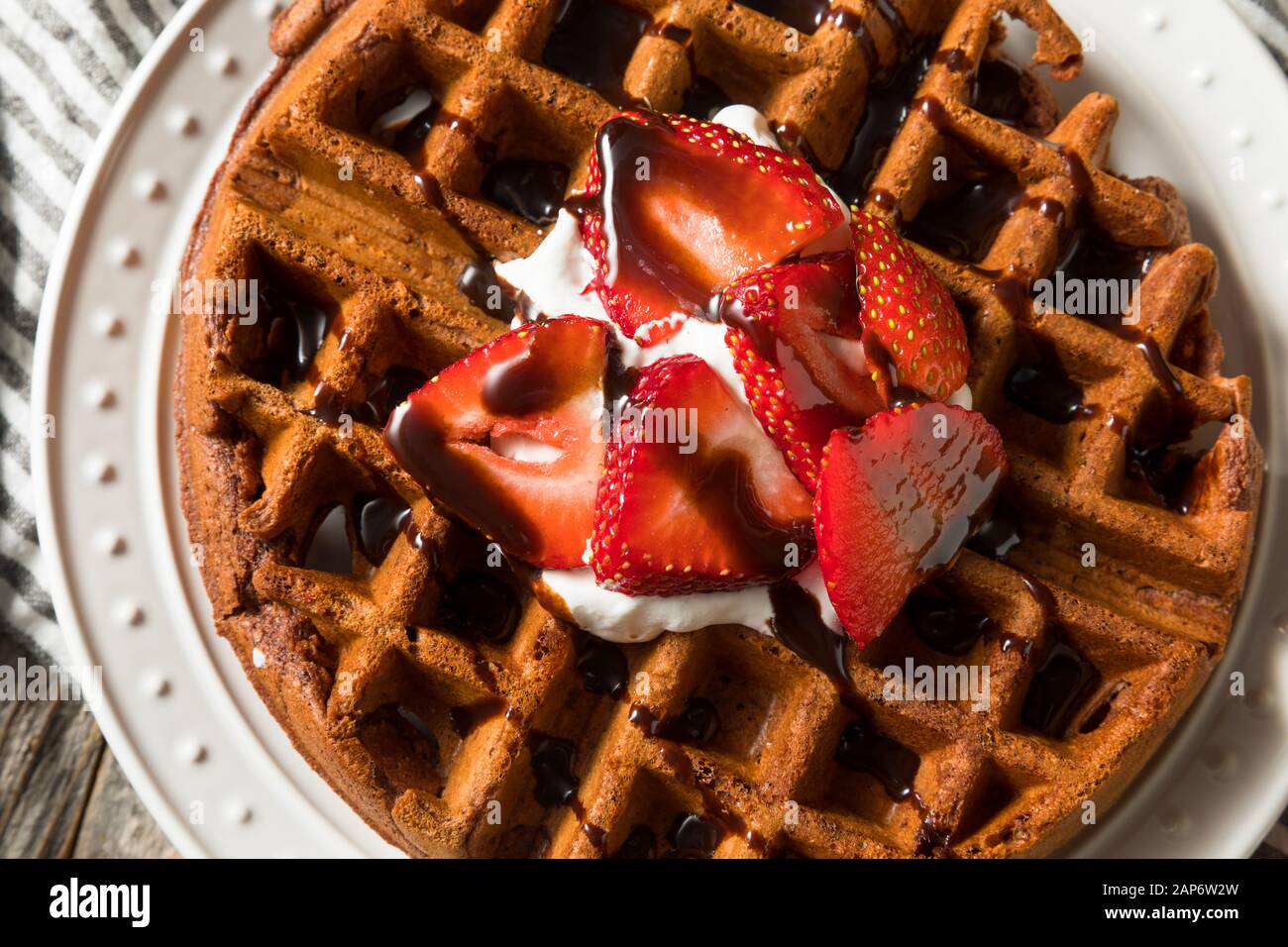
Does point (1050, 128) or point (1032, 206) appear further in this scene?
point (1050, 128)

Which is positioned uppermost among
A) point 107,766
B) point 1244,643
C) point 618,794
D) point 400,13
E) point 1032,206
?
point 1032,206

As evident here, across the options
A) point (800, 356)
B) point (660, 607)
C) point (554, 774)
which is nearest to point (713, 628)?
point (660, 607)

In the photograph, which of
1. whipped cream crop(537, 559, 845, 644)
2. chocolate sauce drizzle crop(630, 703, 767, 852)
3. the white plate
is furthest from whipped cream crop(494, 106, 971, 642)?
the white plate

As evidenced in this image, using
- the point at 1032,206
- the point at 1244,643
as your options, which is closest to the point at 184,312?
the point at 1032,206

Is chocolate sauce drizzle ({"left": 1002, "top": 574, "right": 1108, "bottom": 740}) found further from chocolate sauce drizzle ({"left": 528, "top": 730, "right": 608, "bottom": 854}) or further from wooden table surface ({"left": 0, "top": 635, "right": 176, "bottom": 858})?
wooden table surface ({"left": 0, "top": 635, "right": 176, "bottom": 858})
